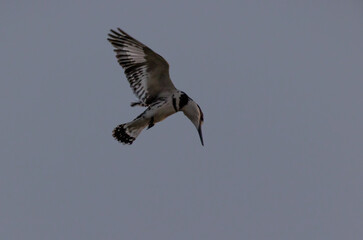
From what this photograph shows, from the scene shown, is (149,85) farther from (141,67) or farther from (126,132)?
(126,132)

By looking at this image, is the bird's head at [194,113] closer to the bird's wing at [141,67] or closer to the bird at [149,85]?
the bird at [149,85]

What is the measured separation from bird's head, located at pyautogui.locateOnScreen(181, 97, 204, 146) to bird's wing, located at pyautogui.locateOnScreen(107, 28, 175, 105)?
0.36 metres

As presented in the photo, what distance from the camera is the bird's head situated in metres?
9.73

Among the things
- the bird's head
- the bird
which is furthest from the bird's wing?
the bird's head

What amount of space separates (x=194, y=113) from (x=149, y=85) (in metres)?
0.69

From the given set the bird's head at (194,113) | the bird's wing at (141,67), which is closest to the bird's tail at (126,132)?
the bird's wing at (141,67)

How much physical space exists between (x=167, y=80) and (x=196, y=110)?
1.75 ft

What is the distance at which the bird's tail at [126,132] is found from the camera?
10.1 meters

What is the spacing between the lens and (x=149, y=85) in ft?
32.6

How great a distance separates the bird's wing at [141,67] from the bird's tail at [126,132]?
0.39 m

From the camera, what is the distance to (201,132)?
985 cm

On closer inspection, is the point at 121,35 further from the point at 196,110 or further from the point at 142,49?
the point at 196,110

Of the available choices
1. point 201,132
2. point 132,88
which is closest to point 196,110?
point 201,132

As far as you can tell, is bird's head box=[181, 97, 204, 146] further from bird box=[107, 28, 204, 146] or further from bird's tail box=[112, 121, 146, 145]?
bird's tail box=[112, 121, 146, 145]
